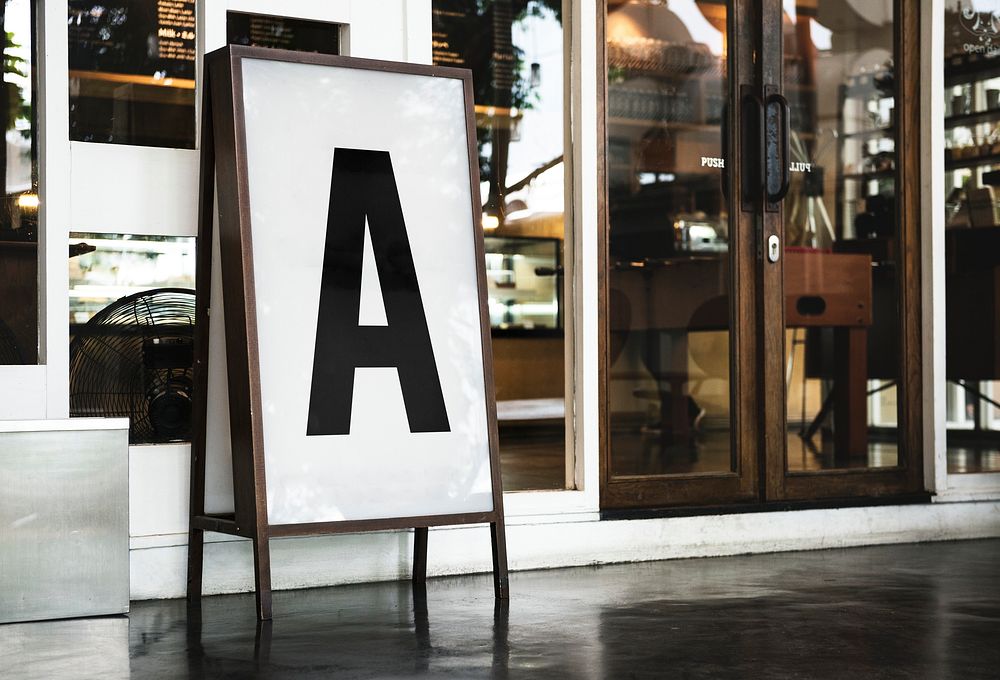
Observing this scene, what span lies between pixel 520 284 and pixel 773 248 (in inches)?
95.2

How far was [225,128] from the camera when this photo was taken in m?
3.12

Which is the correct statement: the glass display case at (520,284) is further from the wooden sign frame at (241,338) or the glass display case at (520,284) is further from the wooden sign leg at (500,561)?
the wooden sign leg at (500,561)

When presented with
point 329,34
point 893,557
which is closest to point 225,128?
point 329,34

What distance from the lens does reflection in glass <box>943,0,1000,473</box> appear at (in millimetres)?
4824

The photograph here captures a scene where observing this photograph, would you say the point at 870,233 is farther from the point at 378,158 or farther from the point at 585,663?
the point at 585,663

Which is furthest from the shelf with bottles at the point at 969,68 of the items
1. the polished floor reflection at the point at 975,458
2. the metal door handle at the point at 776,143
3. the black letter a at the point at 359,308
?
the black letter a at the point at 359,308

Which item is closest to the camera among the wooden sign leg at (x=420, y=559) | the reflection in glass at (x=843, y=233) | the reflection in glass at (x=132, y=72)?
the reflection in glass at (x=132, y=72)

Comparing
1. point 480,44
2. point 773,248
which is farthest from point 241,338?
point 480,44

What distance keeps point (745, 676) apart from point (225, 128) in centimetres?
179

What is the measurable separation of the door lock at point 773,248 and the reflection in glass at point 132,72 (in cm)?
196

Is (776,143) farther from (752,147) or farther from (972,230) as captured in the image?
(972,230)

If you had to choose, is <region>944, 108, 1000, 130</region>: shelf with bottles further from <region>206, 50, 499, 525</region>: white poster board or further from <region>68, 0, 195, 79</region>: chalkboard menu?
<region>68, 0, 195, 79</region>: chalkboard menu

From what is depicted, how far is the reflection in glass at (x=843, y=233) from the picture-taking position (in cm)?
460

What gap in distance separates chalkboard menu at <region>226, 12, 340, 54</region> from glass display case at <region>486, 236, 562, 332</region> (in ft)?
7.45
